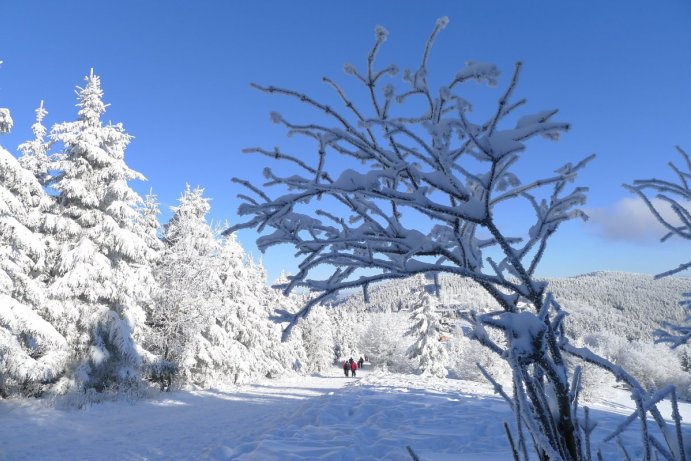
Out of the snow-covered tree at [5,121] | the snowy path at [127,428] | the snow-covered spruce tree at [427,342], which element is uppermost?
the snow-covered tree at [5,121]

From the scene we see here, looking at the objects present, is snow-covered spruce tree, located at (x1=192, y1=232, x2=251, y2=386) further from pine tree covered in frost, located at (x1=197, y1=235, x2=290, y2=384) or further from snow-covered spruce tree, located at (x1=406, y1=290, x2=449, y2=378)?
snow-covered spruce tree, located at (x1=406, y1=290, x2=449, y2=378)

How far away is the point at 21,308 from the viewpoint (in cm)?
1191

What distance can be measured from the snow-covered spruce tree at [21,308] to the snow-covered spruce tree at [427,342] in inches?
959

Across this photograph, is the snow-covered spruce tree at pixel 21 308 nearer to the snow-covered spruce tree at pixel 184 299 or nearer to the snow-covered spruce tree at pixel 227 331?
the snow-covered spruce tree at pixel 184 299

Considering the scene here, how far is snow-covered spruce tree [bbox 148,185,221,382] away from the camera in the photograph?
18844 millimetres

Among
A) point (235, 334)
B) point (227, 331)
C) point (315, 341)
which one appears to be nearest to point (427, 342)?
point (235, 334)

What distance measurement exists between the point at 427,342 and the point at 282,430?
25589 mm

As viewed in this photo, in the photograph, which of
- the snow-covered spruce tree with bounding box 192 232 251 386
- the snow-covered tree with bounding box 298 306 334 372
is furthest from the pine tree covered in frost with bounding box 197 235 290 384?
the snow-covered tree with bounding box 298 306 334 372

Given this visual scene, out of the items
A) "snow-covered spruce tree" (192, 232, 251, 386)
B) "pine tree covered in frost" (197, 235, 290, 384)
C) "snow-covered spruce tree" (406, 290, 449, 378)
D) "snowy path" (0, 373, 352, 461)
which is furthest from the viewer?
"snow-covered spruce tree" (406, 290, 449, 378)

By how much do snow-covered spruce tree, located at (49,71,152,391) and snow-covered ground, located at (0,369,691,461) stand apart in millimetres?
1926

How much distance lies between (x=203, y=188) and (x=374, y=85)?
23584mm

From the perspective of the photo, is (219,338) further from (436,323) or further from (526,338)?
(526,338)

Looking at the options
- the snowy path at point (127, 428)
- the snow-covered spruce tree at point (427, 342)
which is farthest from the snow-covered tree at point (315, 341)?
the snowy path at point (127, 428)

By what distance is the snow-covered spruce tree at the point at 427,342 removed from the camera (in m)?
30.6
